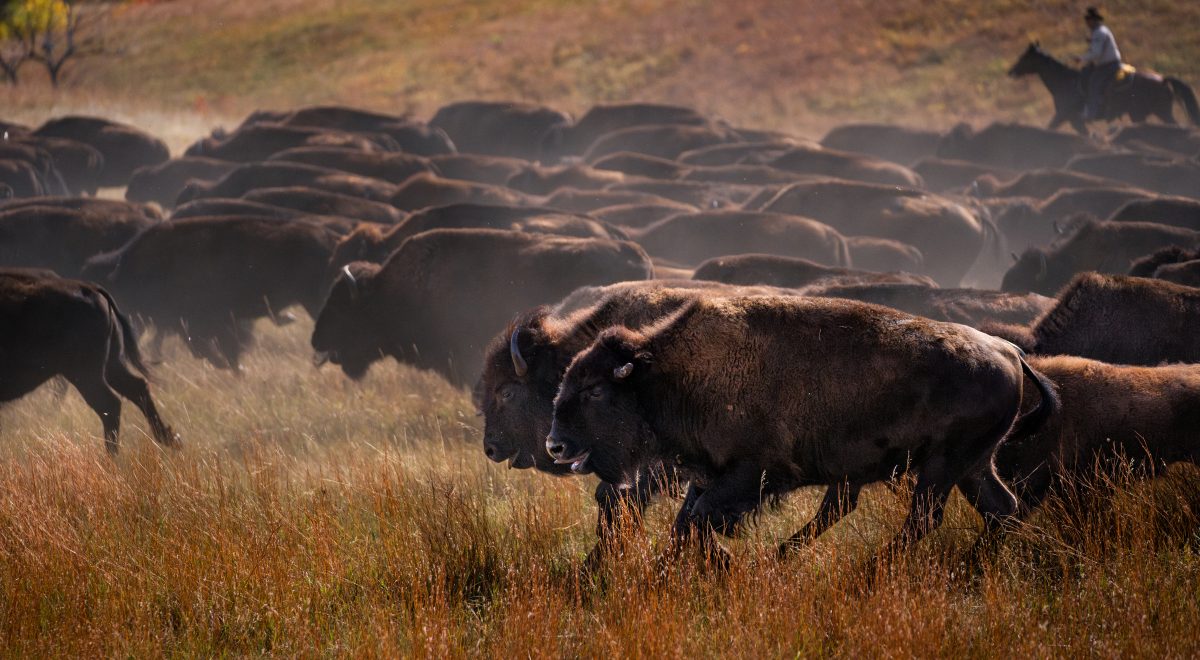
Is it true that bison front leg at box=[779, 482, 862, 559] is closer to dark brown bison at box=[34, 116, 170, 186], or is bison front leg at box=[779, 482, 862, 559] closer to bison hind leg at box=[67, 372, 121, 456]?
bison hind leg at box=[67, 372, 121, 456]

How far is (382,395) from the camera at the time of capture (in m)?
11.1

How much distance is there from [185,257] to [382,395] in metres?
3.33

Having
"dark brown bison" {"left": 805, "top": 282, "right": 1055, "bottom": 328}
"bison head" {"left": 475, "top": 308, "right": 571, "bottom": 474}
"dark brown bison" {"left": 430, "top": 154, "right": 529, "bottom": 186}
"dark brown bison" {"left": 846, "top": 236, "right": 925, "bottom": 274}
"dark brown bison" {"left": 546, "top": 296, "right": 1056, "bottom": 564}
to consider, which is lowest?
"dark brown bison" {"left": 430, "top": 154, "right": 529, "bottom": 186}

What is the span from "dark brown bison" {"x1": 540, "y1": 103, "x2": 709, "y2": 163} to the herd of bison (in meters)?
1.79

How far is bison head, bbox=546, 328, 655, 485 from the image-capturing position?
529 centimetres

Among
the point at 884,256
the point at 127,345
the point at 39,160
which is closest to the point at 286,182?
the point at 39,160

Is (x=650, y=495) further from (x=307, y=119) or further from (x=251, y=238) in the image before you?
(x=307, y=119)

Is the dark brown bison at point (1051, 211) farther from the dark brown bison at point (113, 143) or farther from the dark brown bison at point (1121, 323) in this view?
the dark brown bison at point (113, 143)

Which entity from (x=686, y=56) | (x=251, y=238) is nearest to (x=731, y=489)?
(x=251, y=238)

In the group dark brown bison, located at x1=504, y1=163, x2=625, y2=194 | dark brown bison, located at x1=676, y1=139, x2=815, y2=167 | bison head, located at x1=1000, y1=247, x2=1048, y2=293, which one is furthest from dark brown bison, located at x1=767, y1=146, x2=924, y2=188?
bison head, located at x1=1000, y1=247, x2=1048, y2=293

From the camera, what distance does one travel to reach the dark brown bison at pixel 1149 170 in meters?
20.8

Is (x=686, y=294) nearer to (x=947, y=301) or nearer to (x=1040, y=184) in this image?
(x=947, y=301)

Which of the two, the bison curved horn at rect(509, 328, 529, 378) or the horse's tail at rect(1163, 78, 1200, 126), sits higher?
the bison curved horn at rect(509, 328, 529, 378)

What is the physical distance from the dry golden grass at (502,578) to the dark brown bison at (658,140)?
20.8 m
